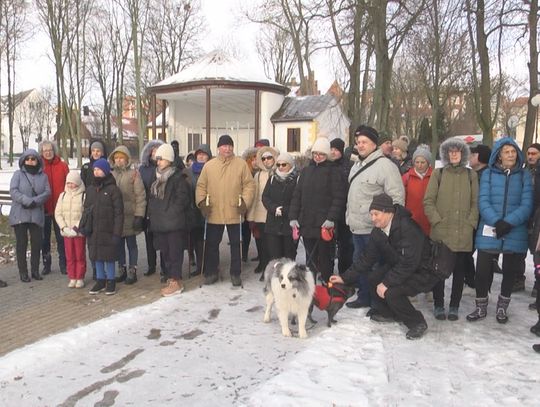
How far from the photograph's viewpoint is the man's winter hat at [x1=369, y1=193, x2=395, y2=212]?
4.81 meters

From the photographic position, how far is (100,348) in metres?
4.54

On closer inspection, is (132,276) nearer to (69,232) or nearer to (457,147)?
(69,232)

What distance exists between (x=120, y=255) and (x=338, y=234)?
312 centimetres

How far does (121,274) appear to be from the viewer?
22.6 ft

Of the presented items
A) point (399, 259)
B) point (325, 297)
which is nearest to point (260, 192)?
point (325, 297)

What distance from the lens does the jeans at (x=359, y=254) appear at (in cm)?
551

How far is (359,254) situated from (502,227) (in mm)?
1534

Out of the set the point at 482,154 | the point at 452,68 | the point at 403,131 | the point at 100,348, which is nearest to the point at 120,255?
the point at 100,348

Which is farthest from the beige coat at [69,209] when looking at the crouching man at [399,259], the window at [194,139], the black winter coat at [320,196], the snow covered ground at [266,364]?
the window at [194,139]

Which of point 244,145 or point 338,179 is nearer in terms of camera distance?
point 338,179

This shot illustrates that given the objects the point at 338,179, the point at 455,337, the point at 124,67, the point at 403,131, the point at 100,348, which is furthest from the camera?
the point at 403,131

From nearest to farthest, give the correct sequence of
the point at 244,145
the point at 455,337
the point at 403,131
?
the point at 455,337 < the point at 244,145 < the point at 403,131

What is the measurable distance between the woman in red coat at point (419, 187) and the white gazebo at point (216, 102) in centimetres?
1633

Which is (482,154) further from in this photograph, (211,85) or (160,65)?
(160,65)
